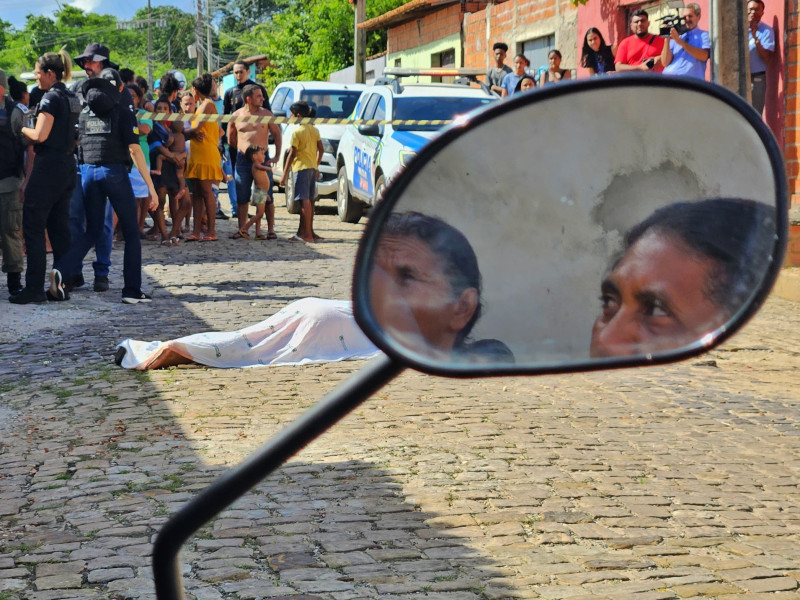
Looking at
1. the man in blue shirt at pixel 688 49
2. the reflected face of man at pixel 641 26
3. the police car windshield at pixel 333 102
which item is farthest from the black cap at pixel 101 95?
the police car windshield at pixel 333 102

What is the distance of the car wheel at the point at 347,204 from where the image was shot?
1845cm

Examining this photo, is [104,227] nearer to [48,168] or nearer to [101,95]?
[48,168]

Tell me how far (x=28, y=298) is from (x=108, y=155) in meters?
1.47

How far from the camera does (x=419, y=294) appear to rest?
3.87 ft

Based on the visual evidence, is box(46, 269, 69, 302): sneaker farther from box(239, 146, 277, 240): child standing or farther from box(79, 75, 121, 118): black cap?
box(239, 146, 277, 240): child standing

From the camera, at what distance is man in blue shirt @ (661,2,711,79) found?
12.6 meters

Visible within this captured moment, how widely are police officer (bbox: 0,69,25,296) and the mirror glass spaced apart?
9.56 metres

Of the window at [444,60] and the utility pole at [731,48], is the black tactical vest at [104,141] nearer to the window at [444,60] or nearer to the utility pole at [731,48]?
the utility pole at [731,48]

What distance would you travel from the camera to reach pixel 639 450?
558cm

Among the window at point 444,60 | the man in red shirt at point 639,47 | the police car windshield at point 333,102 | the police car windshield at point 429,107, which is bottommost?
the police car windshield at point 429,107

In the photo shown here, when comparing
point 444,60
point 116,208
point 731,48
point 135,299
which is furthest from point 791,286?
point 444,60

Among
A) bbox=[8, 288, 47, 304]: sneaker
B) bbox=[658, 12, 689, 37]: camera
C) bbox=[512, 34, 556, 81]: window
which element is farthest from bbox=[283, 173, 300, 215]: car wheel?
bbox=[8, 288, 47, 304]: sneaker

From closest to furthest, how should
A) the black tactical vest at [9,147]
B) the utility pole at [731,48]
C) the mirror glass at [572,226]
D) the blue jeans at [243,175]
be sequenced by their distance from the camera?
the mirror glass at [572,226] < the utility pole at [731,48] < the black tactical vest at [9,147] < the blue jeans at [243,175]

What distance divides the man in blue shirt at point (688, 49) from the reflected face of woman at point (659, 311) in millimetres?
11638
